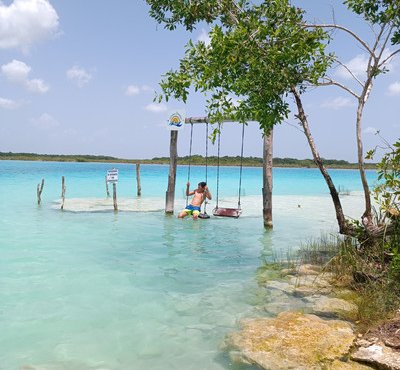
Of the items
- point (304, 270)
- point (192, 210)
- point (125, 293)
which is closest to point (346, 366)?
point (304, 270)

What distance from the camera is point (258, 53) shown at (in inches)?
275

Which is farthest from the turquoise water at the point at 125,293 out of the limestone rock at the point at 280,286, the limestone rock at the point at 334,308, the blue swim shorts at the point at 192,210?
the blue swim shorts at the point at 192,210

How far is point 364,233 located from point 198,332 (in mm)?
3737

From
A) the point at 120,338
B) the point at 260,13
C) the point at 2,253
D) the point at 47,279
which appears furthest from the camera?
the point at 2,253

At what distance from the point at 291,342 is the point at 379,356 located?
1.02m

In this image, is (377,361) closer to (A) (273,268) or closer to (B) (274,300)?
(B) (274,300)

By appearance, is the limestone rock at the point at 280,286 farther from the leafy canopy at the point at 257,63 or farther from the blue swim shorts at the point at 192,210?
the blue swim shorts at the point at 192,210

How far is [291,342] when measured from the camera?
16.8 feet

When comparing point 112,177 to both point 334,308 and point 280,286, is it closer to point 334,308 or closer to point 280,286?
point 280,286

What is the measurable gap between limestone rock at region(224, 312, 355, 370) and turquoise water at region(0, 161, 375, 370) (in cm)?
30

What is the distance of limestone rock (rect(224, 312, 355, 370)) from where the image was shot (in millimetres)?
4773

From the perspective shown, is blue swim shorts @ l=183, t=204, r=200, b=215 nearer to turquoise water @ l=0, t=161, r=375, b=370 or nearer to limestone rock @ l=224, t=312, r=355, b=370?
turquoise water @ l=0, t=161, r=375, b=370

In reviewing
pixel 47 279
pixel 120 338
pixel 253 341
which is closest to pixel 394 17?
pixel 253 341

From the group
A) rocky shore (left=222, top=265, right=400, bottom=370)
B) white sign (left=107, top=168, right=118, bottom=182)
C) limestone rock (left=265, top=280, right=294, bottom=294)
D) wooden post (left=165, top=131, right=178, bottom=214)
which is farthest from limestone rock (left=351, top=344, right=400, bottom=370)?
white sign (left=107, top=168, right=118, bottom=182)
